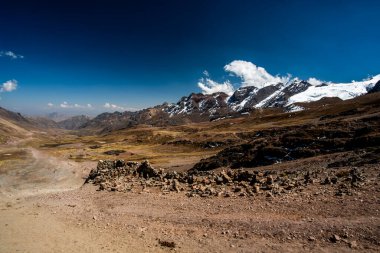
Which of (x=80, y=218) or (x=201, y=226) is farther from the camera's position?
(x=80, y=218)

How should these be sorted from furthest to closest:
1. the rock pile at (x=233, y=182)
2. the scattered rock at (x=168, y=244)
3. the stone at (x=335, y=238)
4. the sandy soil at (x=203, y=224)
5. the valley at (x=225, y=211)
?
1. the rock pile at (x=233, y=182)
2. the scattered rock at (x=168, y=244)
3. the valley at (x=225, y=211)
4. the sandy soil at (x=203, y=224)
5. the stone at (x=335, y=238)

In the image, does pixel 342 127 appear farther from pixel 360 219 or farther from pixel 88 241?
pixel 88 241

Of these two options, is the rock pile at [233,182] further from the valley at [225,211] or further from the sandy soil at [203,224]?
the sandy soil at [203,224]

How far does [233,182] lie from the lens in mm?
38125

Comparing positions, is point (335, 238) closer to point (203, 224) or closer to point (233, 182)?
point (203, 224)

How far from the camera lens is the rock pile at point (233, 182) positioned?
103 feet

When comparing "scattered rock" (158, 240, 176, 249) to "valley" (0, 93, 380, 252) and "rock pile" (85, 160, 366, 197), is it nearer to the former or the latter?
"valley" (0, 93, 380, 252)

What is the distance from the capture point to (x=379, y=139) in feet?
145

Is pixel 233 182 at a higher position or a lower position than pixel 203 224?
higher

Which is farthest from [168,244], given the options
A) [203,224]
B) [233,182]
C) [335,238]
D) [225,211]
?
[233,182]

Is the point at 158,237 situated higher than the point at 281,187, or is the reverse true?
the point at 281,187

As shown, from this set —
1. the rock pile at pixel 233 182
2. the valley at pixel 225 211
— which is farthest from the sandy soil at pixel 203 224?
the rock pile at pixel 233 182

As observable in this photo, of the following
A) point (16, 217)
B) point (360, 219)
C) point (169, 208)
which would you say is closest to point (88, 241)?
point (169, 208)

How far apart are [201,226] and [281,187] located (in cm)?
1009
